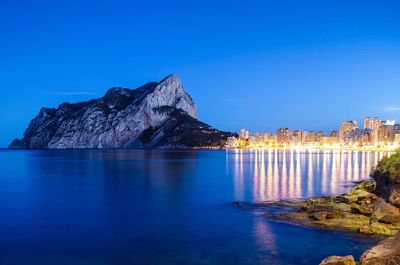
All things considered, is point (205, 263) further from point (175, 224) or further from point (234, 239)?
point (175, 224)

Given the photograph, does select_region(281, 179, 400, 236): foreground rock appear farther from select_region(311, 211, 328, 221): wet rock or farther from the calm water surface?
the calm water surface

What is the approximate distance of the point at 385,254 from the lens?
725 inches

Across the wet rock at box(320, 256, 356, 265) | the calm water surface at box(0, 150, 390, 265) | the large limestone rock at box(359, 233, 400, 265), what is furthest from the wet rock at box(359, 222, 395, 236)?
the wet rock at box(320, 256, 356, 265)

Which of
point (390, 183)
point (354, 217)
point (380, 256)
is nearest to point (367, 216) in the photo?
point (354, 217)

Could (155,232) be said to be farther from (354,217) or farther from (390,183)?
→ (390,183)

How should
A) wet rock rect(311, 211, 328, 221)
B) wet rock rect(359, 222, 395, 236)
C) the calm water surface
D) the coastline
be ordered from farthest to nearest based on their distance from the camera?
wet rock rect(311, 211, 328, 221) → the coastline → wet rock rect(359, 222, 395, 236) → the calm water surface

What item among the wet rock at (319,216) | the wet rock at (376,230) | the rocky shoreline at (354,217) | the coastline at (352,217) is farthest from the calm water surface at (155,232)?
the wet rock at (319,216)

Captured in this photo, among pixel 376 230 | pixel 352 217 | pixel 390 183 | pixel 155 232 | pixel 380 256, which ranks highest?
pixel 390 183

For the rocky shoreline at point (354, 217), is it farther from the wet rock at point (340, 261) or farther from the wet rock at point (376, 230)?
the wet rock at point (340, 261)

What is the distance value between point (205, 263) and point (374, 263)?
9.88 m

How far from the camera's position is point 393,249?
18609mm

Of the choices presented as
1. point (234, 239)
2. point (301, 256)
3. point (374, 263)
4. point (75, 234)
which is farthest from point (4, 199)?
point (374, 263)

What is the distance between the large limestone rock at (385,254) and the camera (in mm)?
17578

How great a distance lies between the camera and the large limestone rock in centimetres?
1758
